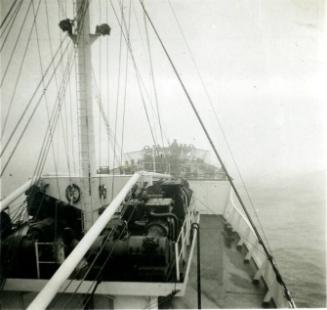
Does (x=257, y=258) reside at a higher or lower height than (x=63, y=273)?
lower

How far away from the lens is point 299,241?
86.5 ft

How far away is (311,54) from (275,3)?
1.35 meters

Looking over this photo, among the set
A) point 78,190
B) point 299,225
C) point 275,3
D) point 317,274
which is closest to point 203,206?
point 317,274

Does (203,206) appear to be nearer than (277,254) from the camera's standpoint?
Yes

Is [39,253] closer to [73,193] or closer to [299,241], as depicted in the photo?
[73,193]

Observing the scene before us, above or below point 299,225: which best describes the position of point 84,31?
above

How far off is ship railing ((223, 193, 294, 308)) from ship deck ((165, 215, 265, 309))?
24 cm

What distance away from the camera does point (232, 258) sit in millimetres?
11250

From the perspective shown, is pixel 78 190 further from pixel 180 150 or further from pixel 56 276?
pixel 180 150

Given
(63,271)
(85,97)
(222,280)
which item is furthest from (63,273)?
(85,97)

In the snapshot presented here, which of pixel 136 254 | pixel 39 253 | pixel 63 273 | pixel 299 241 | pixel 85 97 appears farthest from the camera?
pixel 299 241

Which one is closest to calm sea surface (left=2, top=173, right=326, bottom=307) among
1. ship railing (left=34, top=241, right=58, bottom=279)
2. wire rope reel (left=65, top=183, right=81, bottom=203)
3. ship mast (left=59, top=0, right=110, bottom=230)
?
ship railing (left=34, top=241, right=58, bottom=279)

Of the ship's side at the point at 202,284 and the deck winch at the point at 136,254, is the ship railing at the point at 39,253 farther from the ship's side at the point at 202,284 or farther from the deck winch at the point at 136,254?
the deck winch at the point at 136,254

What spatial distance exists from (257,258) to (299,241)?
17726mm
